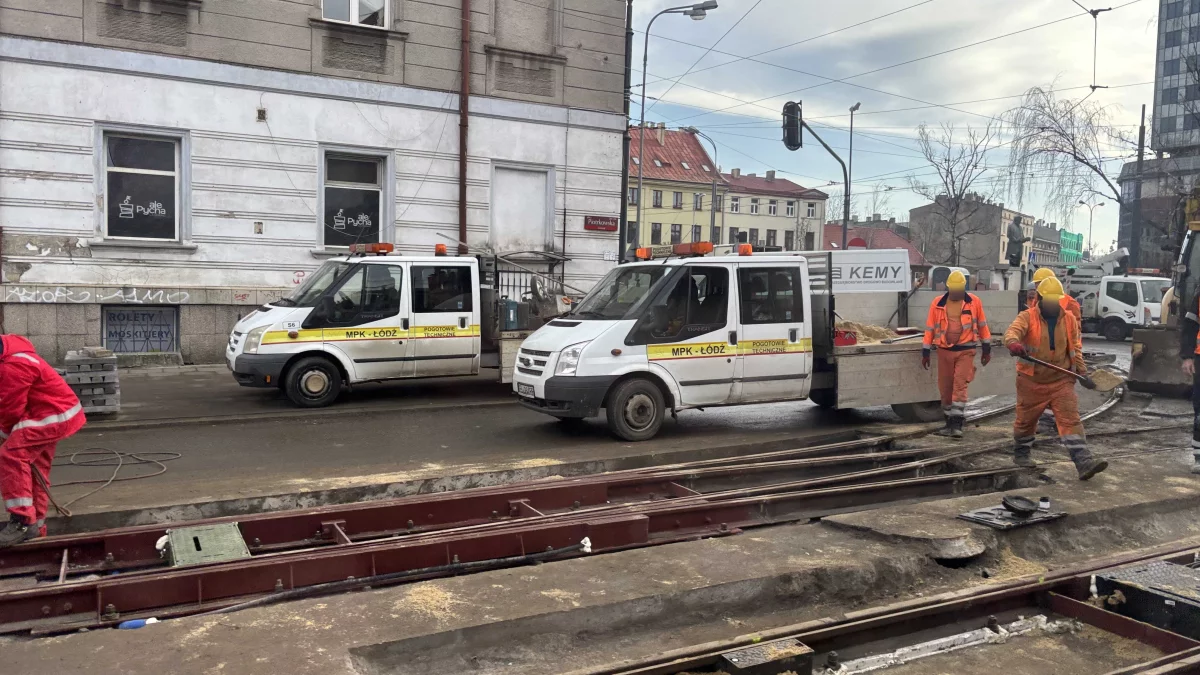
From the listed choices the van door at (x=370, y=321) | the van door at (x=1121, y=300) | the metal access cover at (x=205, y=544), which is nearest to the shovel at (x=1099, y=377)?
the metal access cover at (x=205, y=544)

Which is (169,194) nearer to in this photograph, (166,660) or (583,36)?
(583,36)

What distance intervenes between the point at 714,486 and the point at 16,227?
40.9 ft

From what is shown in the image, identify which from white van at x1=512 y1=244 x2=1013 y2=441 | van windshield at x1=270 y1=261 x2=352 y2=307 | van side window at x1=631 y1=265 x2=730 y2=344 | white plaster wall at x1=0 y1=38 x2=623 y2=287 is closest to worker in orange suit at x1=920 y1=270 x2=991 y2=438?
white van at x1=512 y1=244 x2=1013 y2=441

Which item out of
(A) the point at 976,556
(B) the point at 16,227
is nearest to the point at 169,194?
(B) the point at 16,227

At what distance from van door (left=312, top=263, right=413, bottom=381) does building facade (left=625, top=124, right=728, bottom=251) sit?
5345 cm

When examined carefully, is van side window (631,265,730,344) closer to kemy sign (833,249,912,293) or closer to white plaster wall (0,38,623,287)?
kemy sign (833,249,912,293)

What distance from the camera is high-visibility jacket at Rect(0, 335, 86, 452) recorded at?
210 inches

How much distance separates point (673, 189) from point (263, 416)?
58.3 metres

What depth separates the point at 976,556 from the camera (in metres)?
5.70

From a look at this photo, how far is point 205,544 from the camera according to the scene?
5.44m

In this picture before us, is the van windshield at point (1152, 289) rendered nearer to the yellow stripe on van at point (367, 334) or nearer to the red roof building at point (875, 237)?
the red roof building at point (875, 237)

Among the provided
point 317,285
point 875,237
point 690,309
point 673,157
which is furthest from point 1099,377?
point 673,157

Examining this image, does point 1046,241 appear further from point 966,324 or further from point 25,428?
point 25,428

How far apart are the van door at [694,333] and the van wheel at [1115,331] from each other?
23432mm
